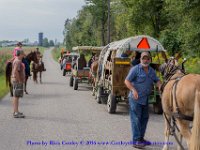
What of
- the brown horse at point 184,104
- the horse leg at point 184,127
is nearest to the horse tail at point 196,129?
the brown horse at point 184,104

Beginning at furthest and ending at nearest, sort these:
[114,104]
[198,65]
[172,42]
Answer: [172,42] → [198,65] → [114,104]

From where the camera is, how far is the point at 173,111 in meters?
7.40

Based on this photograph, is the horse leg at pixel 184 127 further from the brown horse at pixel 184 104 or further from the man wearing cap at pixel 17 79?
the man wearing cap at pixel 17 79

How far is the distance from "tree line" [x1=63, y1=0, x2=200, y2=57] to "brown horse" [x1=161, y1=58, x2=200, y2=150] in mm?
17304

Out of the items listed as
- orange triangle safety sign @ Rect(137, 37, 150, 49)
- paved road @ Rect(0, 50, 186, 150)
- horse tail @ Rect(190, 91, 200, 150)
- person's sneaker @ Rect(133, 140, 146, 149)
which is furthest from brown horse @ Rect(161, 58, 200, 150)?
orange triangle safety sign @ Rect(137, 37, 150, 49)

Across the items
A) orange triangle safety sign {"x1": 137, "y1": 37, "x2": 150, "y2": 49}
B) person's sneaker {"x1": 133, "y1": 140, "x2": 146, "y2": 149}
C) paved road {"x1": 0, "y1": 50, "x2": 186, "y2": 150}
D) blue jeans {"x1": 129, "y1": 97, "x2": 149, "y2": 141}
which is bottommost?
paved road {"x1": 0, "y1": 50, "x2": 186, "y2": 150}

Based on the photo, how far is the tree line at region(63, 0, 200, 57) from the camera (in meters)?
26.1

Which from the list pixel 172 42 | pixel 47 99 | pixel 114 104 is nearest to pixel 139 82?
pixel 114 104

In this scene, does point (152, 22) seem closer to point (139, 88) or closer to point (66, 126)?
point (66, 126)

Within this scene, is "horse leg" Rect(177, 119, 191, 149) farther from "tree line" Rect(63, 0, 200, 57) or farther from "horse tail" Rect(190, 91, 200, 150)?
"tree line" Rect(63, 0, 200, 57)

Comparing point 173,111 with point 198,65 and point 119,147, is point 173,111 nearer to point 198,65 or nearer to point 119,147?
point 119,147

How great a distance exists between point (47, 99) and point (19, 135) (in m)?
7.06

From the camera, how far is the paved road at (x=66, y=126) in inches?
354

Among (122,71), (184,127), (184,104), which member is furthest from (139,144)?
(122,71)
